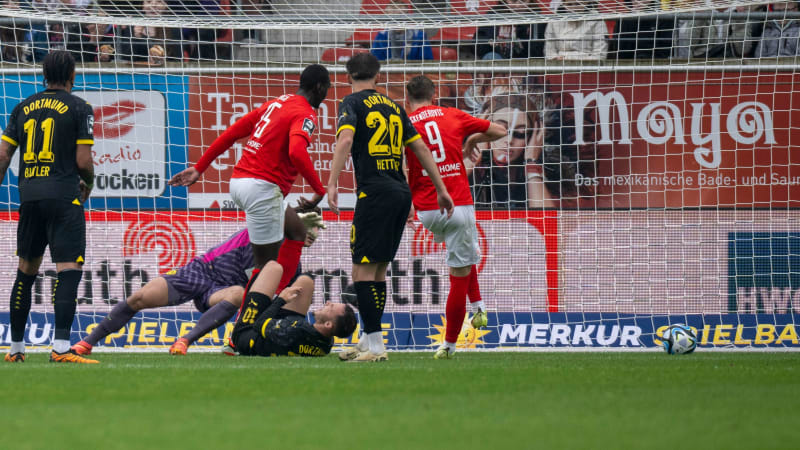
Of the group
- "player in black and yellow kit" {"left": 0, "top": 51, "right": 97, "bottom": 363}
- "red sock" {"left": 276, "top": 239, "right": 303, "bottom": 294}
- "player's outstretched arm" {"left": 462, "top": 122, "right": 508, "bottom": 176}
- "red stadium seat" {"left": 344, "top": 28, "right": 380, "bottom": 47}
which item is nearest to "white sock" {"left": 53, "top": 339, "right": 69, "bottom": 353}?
"player in black and yellow kit" {"left": 0, "top": 51, "right": 97, "bottom": 363}

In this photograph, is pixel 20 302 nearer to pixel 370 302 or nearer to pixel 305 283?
pixel 305 283

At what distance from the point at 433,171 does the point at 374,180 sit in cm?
40

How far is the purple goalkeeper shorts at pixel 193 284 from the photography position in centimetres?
843

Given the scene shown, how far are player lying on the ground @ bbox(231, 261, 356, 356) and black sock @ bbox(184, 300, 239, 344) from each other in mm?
359

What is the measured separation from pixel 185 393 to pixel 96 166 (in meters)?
5.89

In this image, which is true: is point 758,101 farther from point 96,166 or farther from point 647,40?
point 96,166

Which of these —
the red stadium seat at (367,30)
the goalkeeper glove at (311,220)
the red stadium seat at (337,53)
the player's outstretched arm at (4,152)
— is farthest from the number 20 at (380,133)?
the red stadium seat at (337,53)

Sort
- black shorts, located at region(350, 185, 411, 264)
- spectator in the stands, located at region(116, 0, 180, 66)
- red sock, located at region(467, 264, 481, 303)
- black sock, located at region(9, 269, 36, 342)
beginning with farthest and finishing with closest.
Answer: spectator in the stands, located at region(116, 0, 180, 66)
red sock, located at region(467, 264, 481, 303)
black sock, located at region(9, 269, 36, 342)
black shorts, located at region(350, 185, 411, 264)

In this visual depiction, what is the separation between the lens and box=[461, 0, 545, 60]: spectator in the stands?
34.6 feet

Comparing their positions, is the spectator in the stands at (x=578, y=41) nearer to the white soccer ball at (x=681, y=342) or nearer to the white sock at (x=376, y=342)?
the white soccer ball at (x=681, y=342)

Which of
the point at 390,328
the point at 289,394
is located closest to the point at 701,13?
the point at 390,328

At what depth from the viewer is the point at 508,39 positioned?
10703mm


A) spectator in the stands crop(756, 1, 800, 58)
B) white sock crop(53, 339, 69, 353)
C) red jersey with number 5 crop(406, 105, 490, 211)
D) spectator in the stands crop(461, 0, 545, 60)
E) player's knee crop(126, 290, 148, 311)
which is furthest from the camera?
spectator in the stands crop(461, 0, 545, 60)

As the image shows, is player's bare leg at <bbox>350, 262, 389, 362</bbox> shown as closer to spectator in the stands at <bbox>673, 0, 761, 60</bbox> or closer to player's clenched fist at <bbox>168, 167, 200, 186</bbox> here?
player's clenched fist at <bbox>168, 167, 200, 186</bbox>
